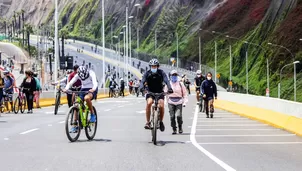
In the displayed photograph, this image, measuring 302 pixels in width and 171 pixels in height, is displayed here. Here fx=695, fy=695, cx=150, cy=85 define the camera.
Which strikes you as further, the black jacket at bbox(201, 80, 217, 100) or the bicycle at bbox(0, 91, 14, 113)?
the bicycle at bbox(0, 91, 14, 113)

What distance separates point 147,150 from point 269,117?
10721 mm

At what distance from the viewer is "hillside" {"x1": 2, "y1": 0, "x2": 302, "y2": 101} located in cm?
9056

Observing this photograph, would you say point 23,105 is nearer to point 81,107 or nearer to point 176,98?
point 176,98

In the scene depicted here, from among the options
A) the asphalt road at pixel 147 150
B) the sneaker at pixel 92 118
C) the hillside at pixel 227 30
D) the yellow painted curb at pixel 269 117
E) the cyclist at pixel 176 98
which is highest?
the hillside at pixel 227 30

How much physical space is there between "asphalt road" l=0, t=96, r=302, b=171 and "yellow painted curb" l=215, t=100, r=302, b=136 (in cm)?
37

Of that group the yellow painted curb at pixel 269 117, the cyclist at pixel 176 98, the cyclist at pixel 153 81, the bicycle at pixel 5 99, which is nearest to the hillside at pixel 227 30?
the yellow painted curb at pixel 269 117

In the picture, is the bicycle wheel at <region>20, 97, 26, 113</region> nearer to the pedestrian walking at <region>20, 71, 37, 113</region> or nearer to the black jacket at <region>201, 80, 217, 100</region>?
the pedestrian walking at <region>20, 71, 37, 113</region>

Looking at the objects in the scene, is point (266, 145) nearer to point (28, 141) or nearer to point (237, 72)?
point (28, 141)

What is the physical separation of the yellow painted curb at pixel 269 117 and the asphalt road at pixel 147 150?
37 cm

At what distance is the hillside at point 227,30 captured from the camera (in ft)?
297

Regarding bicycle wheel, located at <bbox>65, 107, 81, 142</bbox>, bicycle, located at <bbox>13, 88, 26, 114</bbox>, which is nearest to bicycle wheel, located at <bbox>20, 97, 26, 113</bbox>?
bicycle, located at <bbox>13, 88, 26, 114</bbox>

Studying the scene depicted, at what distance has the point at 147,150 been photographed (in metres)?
14.0

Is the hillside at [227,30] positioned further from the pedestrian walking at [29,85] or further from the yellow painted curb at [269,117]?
the pedestrian walking at [29,85]

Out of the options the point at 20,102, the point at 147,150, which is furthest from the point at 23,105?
the point at 147,150
